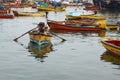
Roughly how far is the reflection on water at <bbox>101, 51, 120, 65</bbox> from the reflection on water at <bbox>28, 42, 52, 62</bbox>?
14.6ft

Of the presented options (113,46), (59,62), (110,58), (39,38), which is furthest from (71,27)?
(59,62)

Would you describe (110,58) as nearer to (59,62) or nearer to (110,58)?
(110,58)

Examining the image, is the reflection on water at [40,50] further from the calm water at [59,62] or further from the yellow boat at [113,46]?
the yellow boat at [113,46]

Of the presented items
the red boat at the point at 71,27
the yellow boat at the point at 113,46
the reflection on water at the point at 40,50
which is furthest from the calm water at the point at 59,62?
the red boat at the point at 71,27

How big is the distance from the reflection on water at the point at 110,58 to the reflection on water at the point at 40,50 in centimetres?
446

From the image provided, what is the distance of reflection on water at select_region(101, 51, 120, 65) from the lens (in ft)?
90.5

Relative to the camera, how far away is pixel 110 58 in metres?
28.8

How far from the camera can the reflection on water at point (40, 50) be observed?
95.8ft

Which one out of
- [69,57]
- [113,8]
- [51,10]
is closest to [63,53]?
[69,57]

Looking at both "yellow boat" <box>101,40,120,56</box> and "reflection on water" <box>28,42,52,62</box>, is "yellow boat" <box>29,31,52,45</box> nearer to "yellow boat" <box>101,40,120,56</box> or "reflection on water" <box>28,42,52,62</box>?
"reflection on water" <box>28,42,52,62</box>

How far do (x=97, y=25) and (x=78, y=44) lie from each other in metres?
12.4

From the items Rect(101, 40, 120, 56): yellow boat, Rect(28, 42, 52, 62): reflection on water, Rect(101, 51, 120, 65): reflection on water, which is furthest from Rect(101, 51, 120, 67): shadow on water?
Rect(28, 42, 52, 62): reflection on water

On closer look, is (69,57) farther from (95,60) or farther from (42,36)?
(42,36)

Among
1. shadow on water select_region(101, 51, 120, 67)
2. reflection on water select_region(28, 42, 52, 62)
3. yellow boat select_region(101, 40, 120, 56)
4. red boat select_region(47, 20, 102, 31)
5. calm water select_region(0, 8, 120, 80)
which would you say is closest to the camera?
calm water select_region(0, 8, 120, 80)
